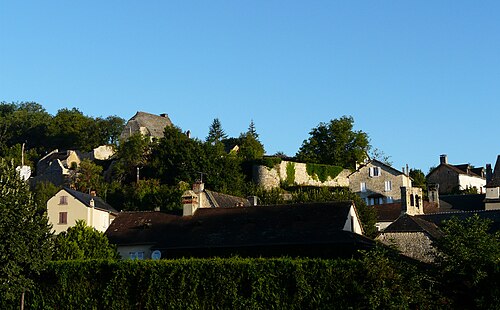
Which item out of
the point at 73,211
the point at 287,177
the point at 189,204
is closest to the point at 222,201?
the point at 73,211

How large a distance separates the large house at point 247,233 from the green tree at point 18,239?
939cm

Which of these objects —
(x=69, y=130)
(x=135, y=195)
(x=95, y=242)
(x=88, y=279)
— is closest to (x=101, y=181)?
(x=135, y=195)

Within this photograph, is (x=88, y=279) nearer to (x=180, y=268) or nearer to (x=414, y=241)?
(x=180, y=268)

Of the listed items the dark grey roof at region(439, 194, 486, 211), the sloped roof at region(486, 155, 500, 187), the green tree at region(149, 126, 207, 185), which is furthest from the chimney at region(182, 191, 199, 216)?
the sloped roof at region(486, 155, 500, 187)

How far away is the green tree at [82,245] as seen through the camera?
41812 millimetres

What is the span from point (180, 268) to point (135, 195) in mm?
37890

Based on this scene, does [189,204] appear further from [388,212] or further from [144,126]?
[144,126]

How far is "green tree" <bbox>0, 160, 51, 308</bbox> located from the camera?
34.3m

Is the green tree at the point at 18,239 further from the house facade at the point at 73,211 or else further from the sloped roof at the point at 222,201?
the sloped roof at the point at 222,201

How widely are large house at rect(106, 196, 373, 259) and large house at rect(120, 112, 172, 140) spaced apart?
48.7 m

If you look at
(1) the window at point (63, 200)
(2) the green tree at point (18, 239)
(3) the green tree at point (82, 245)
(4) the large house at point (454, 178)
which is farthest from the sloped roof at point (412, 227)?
(4) the large house at point (454, 178)

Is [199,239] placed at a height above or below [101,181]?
below

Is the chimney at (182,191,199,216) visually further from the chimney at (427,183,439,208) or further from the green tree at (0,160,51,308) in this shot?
the chimney at (427,183,439,208)

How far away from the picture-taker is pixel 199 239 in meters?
43.6
